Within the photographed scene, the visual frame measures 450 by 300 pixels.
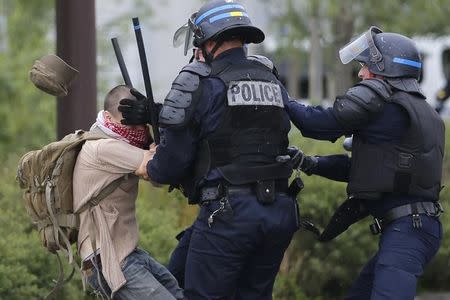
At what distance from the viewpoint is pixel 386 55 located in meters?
5.06

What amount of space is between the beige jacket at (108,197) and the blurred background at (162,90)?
1.42 m

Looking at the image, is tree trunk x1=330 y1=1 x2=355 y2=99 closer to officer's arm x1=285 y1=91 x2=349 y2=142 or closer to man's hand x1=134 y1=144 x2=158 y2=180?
officer's arm x1=285 y1=91 x2=349 y2=142

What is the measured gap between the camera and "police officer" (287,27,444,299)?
491cm

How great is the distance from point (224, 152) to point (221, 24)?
0.56 m

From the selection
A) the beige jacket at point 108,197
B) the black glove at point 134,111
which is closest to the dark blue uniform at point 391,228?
the black glove at point 134,111

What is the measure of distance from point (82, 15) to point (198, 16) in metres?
2.67

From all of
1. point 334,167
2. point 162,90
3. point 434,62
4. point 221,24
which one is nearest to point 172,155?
point 221,24

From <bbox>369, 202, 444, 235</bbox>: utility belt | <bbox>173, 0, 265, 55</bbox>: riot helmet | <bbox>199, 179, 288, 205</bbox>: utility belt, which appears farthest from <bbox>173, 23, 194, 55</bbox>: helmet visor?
<bbox>369, 202, 444, 235</bbox>: utility belt

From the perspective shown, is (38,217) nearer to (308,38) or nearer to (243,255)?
(243,255)

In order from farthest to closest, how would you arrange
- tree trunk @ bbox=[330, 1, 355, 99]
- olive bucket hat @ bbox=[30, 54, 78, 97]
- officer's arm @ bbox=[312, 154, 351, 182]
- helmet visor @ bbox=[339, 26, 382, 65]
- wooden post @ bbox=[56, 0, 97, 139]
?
tree trunk @ bbox=[330, 1, 355, 99] < wooden post @ bbox=[56, 0, 97, 139] < officer's arm @ bbox=[312, 154, 351, 182] < helmet visor @ bbox=[339, 26, 382, 65] < olive bucket hat @ bbox=[30, 54, 78, 97]

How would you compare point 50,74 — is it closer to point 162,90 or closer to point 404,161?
point 404,161

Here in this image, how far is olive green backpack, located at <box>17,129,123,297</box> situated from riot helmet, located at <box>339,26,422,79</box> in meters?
1.28

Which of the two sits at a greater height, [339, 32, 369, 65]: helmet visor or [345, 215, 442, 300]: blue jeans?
[339, 32, 369, 65]: helmet visor

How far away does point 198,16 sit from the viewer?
4.84 metres
